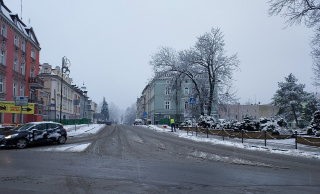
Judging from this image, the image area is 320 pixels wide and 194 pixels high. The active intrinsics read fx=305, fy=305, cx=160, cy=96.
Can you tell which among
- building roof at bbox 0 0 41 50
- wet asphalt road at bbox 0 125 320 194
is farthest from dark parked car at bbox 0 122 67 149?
building roof at bbox 0 0 41 50

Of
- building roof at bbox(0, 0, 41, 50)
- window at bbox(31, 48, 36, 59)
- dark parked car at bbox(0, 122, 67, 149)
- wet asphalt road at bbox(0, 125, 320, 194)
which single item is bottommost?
wet asphalt road at bbox(0, 125, 320, 194)

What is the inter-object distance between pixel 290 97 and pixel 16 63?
182 feet

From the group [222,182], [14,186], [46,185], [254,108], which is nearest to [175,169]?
[222,182]

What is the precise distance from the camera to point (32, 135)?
17.6 m

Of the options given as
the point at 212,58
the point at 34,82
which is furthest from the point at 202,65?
the point at 34,82

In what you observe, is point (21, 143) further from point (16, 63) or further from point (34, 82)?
point (34, 82)

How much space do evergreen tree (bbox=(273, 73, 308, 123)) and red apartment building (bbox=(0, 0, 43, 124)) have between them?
50.3m

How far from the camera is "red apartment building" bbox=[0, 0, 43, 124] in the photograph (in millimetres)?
32125

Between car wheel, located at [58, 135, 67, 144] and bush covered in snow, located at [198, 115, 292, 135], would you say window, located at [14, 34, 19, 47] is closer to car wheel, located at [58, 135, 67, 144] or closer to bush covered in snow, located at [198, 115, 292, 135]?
car wheel, located at [58, 135, 67, 144]

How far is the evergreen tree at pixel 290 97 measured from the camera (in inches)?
2608

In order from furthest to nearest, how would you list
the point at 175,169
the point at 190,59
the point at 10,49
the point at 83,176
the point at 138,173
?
the point at 190,59 < the point at 10,49 < the point at 175,169 < the point at 138,173 < the point at 83,176

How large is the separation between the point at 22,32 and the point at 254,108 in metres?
110

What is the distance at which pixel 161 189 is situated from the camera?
7.09m

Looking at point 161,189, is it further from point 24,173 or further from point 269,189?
point 24,173
